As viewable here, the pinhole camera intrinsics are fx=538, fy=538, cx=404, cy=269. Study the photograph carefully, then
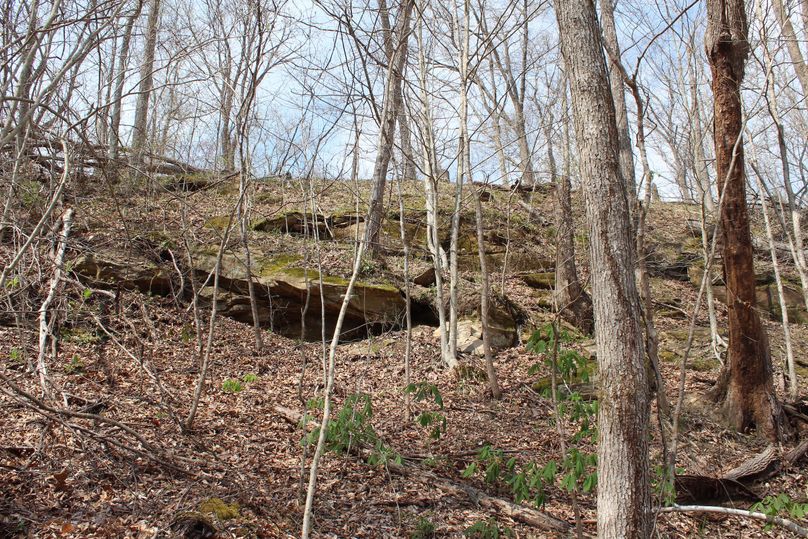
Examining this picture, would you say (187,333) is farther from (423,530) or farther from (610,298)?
(610,298)

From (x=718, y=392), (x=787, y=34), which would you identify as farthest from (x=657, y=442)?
(x=787, y=34)

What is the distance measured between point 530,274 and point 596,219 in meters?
7.32

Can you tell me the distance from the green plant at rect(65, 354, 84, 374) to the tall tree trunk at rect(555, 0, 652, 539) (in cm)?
552

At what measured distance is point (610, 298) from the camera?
3.28 m

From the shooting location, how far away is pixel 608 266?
3.29m

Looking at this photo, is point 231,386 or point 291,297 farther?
point 291,297

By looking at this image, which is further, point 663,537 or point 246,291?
point 246,291

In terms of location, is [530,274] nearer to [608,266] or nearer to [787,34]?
[787,34]

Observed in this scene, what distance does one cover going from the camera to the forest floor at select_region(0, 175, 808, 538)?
3957 millimetres

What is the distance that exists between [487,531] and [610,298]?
213 centimetres

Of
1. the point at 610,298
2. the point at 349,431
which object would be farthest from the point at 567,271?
the point at 610,298

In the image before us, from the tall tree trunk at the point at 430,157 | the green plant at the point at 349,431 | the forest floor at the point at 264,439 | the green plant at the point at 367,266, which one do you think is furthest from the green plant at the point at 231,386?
the green plant at the point at 367,266

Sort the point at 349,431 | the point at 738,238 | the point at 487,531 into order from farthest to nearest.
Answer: the point at 738,238, the point at 349,431, the point at 487,531

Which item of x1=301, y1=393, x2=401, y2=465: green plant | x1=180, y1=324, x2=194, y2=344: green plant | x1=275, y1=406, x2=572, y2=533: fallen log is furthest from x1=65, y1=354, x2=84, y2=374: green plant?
x1=275, y1=406, x2=572, y2=533: fallen log
